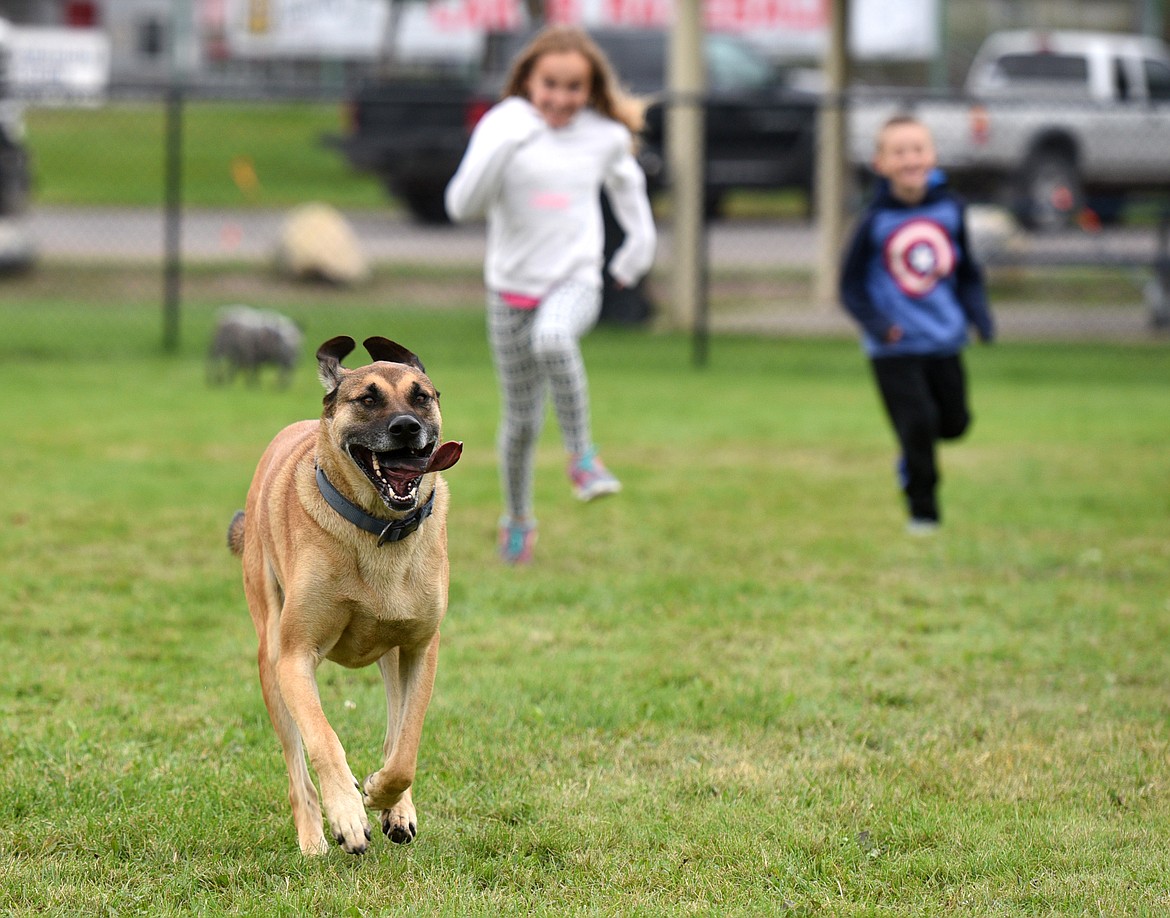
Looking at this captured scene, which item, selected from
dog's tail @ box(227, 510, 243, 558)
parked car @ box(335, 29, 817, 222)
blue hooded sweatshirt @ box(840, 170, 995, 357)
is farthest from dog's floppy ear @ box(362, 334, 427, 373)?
parked car @ box(335, 29, 817, 222)

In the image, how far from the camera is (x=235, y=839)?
12.2 feet

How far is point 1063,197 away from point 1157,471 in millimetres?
11925

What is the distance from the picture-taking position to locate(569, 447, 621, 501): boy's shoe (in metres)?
6.51

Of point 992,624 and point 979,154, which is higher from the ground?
point 979,154

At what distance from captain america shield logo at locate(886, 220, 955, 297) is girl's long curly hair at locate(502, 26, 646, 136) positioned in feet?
4.75

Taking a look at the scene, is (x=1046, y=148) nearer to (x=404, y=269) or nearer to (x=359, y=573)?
(x=404, y=269)

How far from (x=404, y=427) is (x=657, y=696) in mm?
1754

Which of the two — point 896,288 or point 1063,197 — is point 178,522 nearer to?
point 896,288

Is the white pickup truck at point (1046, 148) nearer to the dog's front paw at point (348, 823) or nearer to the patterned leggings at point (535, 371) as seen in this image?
the patterned leggings at point (535, 371)

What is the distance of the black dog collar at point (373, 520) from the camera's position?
3613 mm

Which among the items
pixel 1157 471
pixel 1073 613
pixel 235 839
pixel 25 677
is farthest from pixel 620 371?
pixel 235 839

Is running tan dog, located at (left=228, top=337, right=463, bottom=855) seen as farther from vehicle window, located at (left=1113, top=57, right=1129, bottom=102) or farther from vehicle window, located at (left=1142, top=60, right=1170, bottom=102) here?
vehicle window, located at (left=1142, top=60, right=1170, bottom=102)

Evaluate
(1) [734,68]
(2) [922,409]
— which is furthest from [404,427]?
(1) [734,68]

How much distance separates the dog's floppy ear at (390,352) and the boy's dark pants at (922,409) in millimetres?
3814
